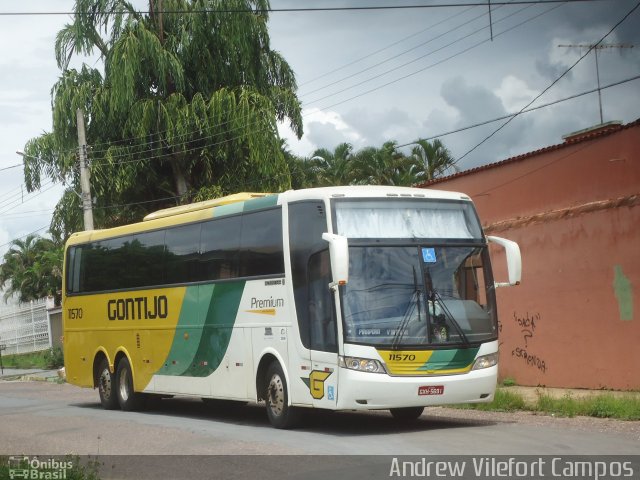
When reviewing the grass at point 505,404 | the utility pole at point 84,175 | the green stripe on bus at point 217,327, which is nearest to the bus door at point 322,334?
the green stripe on bus at point 217,327

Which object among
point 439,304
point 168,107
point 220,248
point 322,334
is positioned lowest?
point 322,334

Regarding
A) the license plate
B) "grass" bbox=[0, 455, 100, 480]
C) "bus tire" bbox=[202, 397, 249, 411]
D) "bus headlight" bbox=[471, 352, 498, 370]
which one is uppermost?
"bus headlight" bbox=[471, 352, 498, 370]

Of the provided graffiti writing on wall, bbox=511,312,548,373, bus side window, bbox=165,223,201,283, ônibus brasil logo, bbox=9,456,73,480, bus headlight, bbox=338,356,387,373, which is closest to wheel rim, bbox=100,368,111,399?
bus side window, bbox=165,223,201,283

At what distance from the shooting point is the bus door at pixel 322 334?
13727 millimetres

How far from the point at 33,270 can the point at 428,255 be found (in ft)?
138

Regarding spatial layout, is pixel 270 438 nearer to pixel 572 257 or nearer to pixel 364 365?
pixel 364 365

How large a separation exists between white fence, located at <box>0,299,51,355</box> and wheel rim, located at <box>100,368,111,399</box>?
22989 mm

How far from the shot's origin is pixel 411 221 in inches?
565

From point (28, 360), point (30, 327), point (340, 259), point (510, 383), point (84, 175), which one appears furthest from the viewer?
point (30, 327)

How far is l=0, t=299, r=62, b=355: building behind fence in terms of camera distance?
43125mm

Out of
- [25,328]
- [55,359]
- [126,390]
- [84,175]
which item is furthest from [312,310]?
[25,328]

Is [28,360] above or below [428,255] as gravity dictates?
below

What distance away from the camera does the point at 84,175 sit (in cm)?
3014

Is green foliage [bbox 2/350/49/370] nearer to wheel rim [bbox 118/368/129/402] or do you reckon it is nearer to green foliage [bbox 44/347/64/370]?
green foliage [bbox 44/347/64/370]
